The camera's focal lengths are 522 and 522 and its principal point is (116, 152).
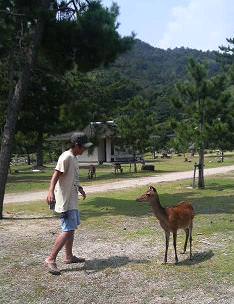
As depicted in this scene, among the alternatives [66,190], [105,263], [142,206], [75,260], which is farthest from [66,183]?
[142,206]

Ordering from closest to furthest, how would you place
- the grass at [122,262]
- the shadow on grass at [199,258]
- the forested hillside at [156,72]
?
the grass at [122,262]
the shadow on grass at [199,258]
the forested hillside at [156,72]

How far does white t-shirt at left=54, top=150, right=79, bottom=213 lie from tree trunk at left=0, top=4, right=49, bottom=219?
226 inches

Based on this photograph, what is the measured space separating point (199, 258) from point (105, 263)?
4.22 ft

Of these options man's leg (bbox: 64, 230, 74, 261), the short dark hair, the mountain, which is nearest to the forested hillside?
the mountain

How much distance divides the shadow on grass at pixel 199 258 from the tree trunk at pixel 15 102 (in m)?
6.11

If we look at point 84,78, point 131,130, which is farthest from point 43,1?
point 131,130

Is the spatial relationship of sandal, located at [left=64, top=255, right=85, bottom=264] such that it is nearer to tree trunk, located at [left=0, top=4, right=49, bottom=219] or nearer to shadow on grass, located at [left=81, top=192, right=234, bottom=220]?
shadow on grass, located at [left=81, top=192, right=234, bottom=220]

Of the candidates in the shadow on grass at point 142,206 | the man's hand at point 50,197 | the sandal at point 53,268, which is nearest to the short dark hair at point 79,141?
the man's hand at point 50,197

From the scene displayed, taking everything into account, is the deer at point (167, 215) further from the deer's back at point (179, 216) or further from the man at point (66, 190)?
the man at point (66, 190)

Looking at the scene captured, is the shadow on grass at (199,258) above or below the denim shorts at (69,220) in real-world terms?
below

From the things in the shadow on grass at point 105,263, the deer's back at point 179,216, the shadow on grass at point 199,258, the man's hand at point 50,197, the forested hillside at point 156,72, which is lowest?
the shadow on grass at point 105,263

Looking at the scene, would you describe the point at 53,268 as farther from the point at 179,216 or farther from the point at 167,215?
the point at 179,216

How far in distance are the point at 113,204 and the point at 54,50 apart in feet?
14.3

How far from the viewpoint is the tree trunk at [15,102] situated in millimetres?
12109
